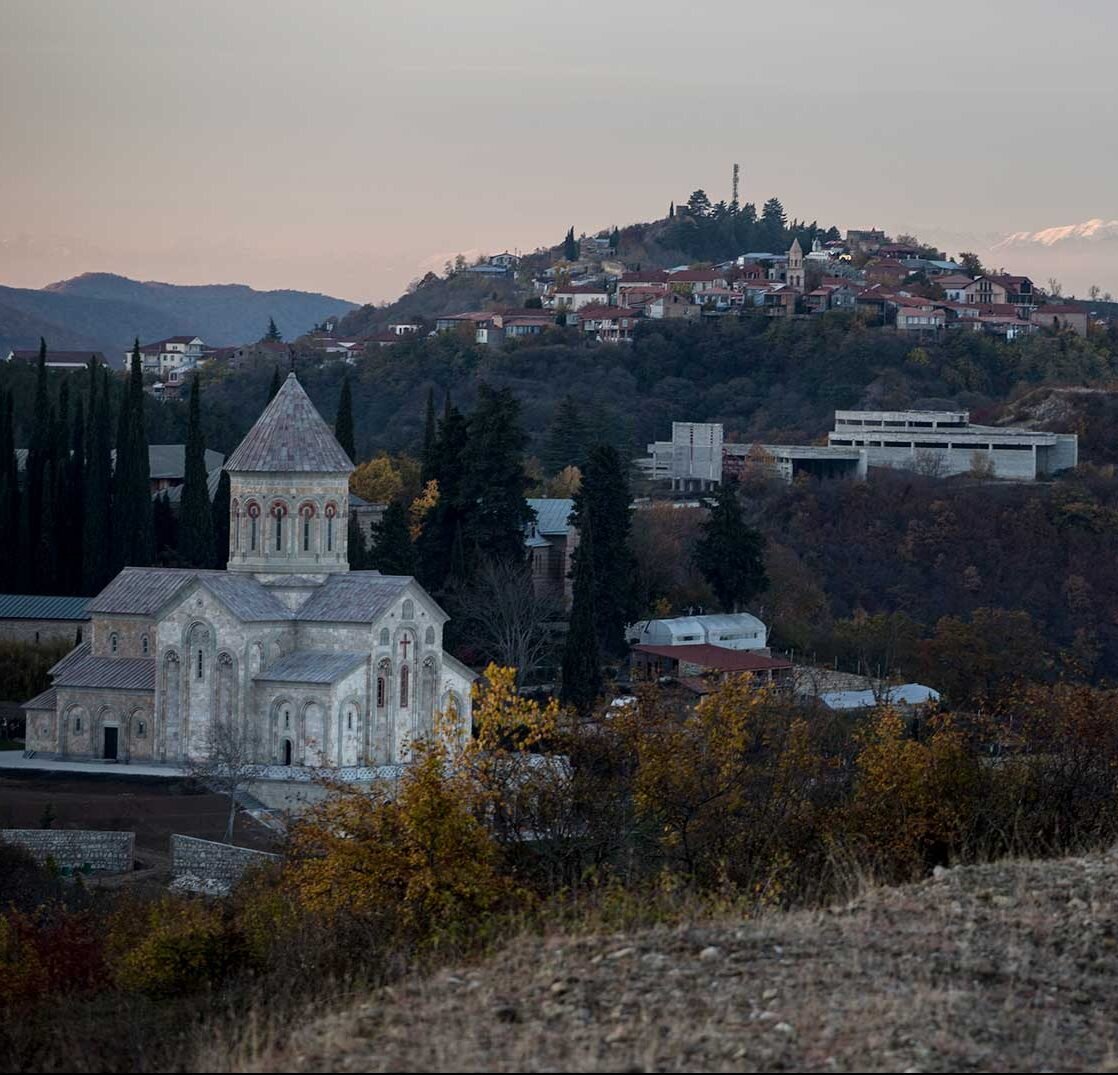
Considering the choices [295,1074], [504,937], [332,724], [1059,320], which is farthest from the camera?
[1059,320]

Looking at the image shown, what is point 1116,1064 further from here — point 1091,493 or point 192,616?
point 1091,493

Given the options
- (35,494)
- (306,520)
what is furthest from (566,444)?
(306,520)

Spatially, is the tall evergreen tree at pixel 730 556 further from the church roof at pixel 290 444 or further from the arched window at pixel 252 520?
the arched window at pixel 252 520

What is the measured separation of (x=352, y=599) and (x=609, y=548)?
1335 cm

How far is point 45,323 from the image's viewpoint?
645 ft

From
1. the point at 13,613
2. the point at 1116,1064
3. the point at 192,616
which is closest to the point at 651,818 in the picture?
the point at 1116,1064

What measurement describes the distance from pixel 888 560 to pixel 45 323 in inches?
5658

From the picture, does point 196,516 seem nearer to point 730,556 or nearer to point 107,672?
point 107,672

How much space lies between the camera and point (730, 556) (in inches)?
2082

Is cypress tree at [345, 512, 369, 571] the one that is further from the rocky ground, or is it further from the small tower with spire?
the small tower with spire

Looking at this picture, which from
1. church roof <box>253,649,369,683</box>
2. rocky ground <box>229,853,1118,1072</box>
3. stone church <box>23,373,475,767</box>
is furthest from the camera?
stone church <box>23,373,475,767</box>

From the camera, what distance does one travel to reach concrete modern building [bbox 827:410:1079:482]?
73.6 metres

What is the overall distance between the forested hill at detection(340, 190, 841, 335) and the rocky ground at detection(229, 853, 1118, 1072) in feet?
394

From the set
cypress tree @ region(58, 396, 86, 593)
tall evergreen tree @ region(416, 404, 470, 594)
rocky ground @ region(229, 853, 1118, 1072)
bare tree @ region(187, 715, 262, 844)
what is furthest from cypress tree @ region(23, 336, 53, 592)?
rocky ground @ region(229, 853, 1118, 1072)
